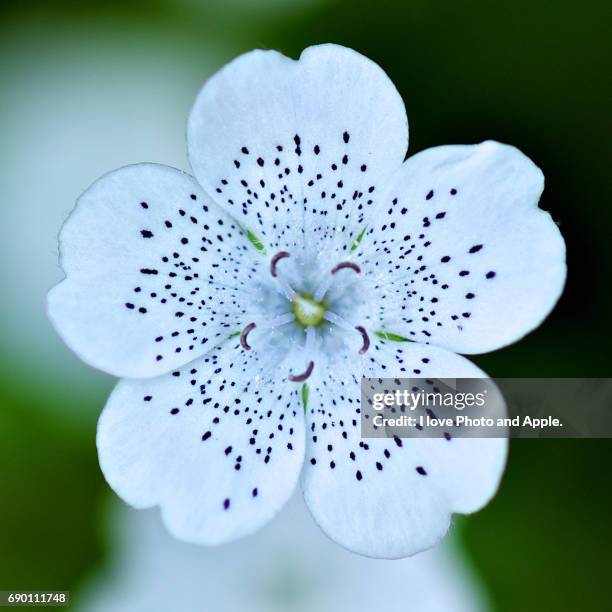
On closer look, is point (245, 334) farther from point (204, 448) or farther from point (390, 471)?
point (390, 471)

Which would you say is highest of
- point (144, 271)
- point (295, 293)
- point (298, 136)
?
point (298, 136)

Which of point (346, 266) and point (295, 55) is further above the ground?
point (295, 55)

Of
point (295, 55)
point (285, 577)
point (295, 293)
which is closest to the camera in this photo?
point (295, 293)

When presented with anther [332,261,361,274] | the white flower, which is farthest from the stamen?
the white flower

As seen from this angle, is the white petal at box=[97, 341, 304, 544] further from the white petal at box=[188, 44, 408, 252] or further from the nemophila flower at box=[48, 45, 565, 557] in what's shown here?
the white petal at box=[188, 44, 408, 252]

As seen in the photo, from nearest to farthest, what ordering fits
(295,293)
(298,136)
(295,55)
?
(298,136), (295,293), (295,55)

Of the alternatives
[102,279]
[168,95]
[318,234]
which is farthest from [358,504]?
[168,95]

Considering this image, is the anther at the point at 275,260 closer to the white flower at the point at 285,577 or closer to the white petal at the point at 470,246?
the white petal at the point at 470,246

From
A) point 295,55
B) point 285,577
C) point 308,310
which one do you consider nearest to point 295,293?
point 308,310

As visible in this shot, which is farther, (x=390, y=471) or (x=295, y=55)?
(x=295, y=55)
